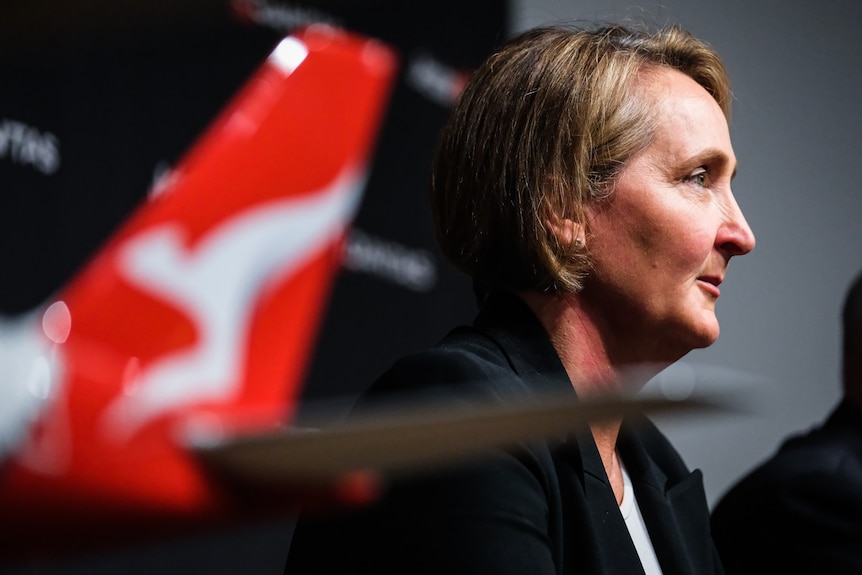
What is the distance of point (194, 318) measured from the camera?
2.52 feet

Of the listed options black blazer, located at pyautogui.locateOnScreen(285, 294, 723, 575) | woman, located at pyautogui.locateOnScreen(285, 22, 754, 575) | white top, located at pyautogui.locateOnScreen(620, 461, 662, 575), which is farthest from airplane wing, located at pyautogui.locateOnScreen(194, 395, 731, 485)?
white top, located at pyautogui.locateOnScreen(620, 461, 662, 575)

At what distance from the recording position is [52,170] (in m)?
1.49

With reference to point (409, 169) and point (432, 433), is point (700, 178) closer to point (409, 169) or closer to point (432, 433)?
point (432, 433)

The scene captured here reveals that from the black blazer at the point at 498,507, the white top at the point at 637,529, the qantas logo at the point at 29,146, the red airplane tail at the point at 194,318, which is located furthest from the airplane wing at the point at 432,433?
the qantas logo at the point at 29,146

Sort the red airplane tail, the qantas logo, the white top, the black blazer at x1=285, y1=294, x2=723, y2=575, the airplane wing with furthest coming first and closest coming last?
the qantas logo
the white top
the black blazer at x1=285, y1=294, x2=723, y2=575
the red airplane tail
the airplane wing

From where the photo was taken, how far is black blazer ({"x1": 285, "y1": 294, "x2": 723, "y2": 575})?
2.86 feet

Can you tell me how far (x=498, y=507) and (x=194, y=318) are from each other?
0.97 ft

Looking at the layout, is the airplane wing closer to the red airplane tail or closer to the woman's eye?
the red airplane tail

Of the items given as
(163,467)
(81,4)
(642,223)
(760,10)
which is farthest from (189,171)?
(760,10)

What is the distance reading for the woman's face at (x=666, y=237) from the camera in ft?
3.74

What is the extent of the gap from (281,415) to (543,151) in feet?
1.59

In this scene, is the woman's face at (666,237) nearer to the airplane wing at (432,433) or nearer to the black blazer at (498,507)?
the black blazer at (498,507)

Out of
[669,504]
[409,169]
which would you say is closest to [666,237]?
[669,504]

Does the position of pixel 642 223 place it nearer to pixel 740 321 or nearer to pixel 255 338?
pixel 255 338
